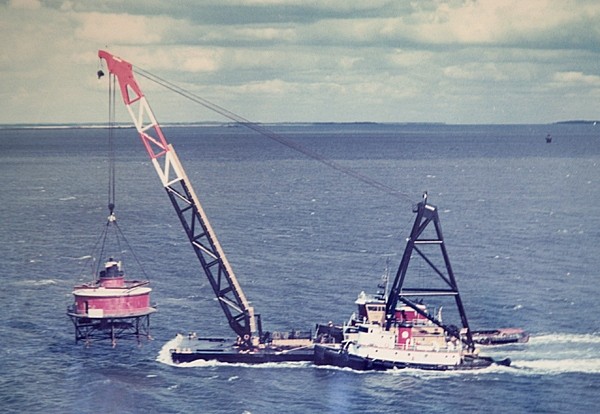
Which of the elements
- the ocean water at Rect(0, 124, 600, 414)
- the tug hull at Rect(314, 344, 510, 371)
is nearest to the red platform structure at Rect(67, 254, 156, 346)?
the ocean water at Rect(0, 124, 600, 414)

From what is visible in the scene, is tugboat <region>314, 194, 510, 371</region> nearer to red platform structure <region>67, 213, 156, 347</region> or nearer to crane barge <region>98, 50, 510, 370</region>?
crane barge <region>98, 50, 510, 370</region>

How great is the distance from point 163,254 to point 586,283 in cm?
5527

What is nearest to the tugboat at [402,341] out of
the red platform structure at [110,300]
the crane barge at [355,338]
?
the crane barge at [355,338]

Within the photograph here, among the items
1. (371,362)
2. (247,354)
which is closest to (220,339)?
(247,354)

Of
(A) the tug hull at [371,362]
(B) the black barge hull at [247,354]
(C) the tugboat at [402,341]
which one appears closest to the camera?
(A) the tug hull at [371,362]

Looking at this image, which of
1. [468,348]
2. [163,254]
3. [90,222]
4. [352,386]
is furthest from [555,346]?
[90,222]

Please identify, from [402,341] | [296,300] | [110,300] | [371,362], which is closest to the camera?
[371,362]

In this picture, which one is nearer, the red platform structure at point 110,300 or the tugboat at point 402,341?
the tugboat at point 402,341

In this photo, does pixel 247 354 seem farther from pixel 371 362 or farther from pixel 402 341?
pixel 402 341

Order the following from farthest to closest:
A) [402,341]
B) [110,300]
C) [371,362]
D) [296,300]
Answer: [296,300]
[402,341]
[110,300]
[371,362]

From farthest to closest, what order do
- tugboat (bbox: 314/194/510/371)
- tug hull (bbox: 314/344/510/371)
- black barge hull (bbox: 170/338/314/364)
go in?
1. tugboat (bbox: 314/194/510/371)
2. black barge hull (bbox: 170/338/314/364)
3. tug hull (bbox: 314/344/510/371)

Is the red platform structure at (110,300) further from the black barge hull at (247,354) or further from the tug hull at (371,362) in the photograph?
the tug hull at (371,362)

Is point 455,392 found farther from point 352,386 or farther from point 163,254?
point 163,254

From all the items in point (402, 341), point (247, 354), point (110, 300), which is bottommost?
point (247, 354)
